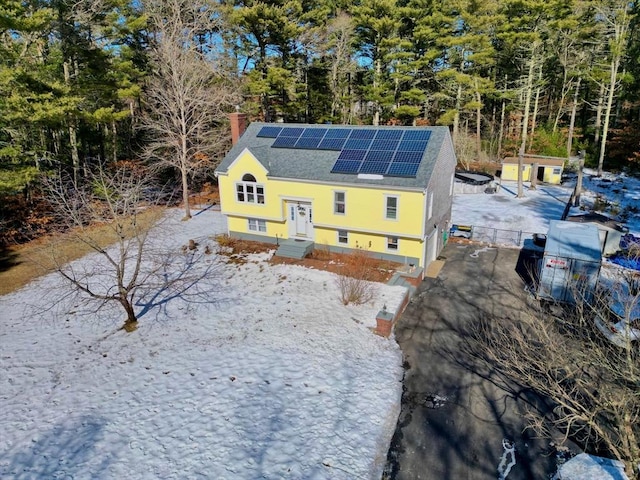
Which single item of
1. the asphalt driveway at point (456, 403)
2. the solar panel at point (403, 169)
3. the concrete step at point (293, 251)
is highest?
the solar panel at point (403, 169)

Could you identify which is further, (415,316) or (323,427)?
(415,316)

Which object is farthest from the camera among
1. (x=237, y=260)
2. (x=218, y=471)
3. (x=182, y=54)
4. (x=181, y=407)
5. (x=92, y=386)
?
(x=182, y=54)

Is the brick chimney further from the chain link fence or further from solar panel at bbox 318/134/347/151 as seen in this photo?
the chain link fence

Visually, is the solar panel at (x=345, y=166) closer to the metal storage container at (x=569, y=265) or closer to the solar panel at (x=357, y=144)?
the solar panel at (x=357, y=144)

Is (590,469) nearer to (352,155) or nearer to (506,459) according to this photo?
(506,459)

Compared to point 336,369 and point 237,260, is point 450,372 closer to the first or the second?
point 336,369

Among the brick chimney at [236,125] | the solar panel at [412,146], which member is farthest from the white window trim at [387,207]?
the brick chimney at [236,125]

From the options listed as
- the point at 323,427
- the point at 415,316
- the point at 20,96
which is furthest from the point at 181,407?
the point at 20,96
